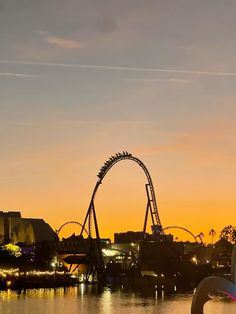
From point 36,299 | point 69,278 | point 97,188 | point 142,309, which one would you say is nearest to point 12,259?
point 69,278

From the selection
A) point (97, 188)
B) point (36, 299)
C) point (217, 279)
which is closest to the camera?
point (217, 279)

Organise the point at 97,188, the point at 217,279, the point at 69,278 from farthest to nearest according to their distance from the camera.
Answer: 1. the point at 69,278
2. the point at 97,188
3. the point at 217,279

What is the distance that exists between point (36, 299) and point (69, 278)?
148 feet

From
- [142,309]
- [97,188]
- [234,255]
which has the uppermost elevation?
[97,188]

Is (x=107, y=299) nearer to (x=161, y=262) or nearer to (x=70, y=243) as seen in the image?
(x=161, y=262)

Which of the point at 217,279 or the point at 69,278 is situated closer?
the point at 217,279

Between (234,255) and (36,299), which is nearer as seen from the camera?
(234,255)

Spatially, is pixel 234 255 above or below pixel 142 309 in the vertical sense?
above

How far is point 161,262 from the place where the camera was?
14738cm

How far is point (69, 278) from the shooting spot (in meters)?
149

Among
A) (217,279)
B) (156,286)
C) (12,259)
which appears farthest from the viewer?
(12,259)

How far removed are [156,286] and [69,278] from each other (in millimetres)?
19701

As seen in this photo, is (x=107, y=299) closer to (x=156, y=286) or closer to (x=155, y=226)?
(x=156, y=286)

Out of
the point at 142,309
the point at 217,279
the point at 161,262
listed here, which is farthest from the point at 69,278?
the point at 217,279
